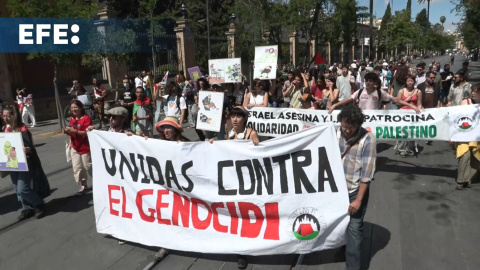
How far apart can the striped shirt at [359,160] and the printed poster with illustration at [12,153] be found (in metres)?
4.06

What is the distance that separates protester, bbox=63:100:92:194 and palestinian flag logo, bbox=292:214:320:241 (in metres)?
3.53

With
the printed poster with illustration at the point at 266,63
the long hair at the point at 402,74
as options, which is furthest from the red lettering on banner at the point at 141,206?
the printed poster with illustration at the point at 266,63

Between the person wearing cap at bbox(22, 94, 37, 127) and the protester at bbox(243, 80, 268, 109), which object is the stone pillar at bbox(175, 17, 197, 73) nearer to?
the person wearing cap at bbox(22, 94, 37, 127)

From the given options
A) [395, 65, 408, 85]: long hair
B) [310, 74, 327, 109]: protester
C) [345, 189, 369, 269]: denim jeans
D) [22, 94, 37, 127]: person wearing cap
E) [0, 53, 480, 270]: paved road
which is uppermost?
[395, 65, 408, 85]: long hair

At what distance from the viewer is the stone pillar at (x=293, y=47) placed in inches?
1176

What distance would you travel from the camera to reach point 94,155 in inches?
171

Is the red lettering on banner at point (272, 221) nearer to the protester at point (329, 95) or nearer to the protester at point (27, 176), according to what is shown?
the protester at point (27, 176)

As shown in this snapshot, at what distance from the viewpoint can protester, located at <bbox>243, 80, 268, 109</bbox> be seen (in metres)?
7.63

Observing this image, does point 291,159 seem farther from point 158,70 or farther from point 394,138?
point 158,70

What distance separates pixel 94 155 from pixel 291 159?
2.29 metres

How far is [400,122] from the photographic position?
21.2ft

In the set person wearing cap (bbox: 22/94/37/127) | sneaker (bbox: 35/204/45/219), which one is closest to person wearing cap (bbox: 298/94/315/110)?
sneaker (bbox: 35/204/45/219)

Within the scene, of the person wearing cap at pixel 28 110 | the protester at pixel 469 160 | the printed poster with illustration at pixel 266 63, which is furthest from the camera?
the person wearing cap at pixel 28 110

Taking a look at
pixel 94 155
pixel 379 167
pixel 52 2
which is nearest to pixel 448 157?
pixel 379 167
